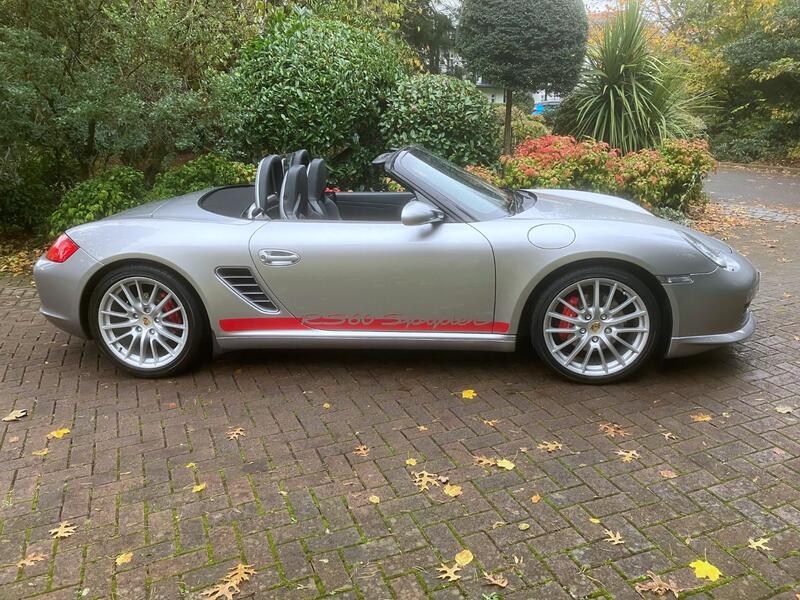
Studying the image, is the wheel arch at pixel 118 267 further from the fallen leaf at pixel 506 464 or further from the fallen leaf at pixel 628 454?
the fallen leaf at pixel 628 454

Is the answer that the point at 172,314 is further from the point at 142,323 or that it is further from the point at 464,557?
the point at 464,557

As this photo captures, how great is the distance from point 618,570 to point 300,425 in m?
1.66

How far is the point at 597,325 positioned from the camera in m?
3.63

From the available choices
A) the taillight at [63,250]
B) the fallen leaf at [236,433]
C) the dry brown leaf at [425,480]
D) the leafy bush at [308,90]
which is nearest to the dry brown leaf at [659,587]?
the dry brown leaf at [425,480]

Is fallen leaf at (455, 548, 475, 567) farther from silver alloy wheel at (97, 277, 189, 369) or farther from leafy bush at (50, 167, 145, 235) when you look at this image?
leafy bush at (50, 167, 145, 235)

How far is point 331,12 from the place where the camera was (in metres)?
9.92

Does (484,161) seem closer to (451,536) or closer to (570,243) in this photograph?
(570,243)

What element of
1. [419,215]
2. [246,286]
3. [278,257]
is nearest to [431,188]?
[419,215]

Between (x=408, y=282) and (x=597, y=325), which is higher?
(x=408, y=282)

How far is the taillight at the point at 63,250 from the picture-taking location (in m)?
3.89

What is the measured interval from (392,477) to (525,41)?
24.1 ft

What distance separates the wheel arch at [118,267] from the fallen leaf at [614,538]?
244cm

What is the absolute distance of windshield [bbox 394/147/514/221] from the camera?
12.5ft

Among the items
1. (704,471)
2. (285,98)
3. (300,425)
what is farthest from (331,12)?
(704,471)
